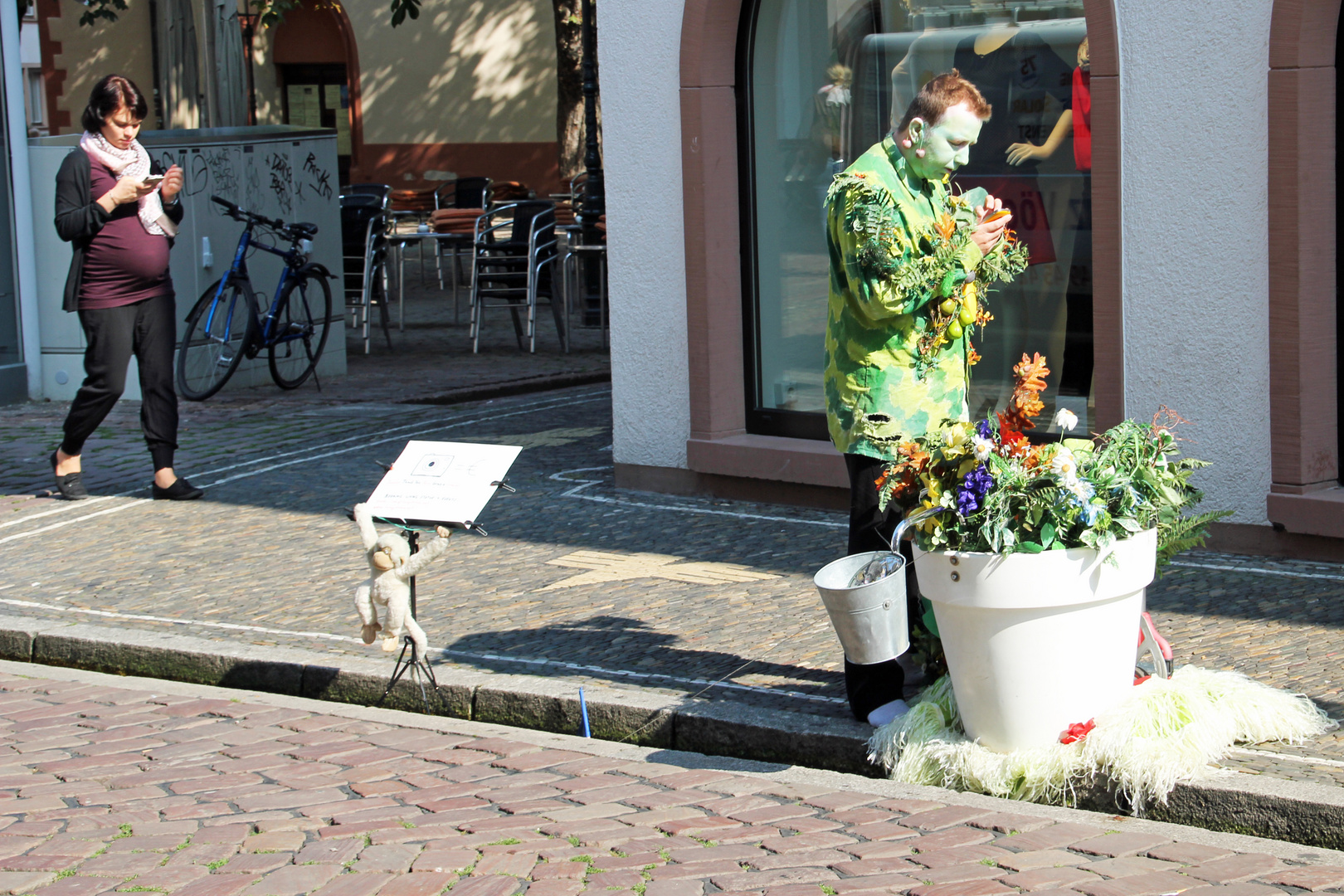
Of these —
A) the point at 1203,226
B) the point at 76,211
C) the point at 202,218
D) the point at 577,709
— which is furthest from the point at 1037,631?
the point at 202,218

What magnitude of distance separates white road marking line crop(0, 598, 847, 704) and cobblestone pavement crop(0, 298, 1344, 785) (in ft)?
Result: 0.04

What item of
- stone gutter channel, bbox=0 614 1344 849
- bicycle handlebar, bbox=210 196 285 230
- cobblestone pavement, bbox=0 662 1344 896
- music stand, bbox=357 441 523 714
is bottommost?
cobblestone pavement, bbox=0 662 1344 896

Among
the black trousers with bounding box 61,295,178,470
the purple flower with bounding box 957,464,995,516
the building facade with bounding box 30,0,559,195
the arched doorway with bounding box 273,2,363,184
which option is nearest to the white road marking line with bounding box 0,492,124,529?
the black trousers with bounding box 61,295,178,470

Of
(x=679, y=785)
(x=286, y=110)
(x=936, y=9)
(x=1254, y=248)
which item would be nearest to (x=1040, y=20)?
(x=936, y=9)

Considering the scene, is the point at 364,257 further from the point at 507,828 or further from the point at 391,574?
the point at 507,828

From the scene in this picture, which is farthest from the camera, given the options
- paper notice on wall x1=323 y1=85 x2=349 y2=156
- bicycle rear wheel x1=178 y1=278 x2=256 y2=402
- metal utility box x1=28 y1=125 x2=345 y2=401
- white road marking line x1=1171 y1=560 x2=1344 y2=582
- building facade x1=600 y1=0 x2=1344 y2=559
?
paper notice on wall x1=323 y1=85 x2=349 y2=156

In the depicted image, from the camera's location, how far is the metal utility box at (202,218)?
39.5ft

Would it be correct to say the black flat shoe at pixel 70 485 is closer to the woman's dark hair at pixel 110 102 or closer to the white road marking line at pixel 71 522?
the white road marking line at pixel 71 522

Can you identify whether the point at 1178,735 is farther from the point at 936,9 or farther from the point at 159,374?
the point at 159,374

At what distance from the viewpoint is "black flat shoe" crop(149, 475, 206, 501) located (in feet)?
28.4

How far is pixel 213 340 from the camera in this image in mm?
11914

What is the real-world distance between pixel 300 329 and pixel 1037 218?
6449mm

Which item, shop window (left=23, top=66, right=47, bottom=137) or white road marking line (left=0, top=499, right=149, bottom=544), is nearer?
white road marking line (left=0, top=499, right=149, bottom=544)

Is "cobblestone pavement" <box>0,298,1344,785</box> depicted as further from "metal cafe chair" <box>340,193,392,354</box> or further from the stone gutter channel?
"metal cafe chair" <box>340,193,392,354</box>
